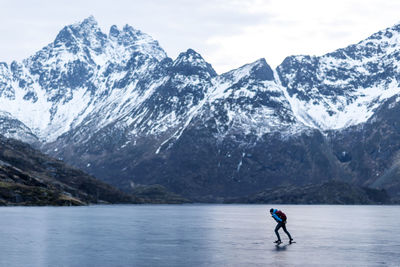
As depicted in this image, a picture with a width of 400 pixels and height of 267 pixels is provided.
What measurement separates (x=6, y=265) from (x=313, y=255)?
36.7 meters

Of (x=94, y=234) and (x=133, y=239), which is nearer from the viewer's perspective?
(x=133, y=239)

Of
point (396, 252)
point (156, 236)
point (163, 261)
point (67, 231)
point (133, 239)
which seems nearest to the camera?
point (163, 261)

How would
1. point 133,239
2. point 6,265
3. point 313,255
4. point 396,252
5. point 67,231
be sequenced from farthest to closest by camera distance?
point 67,231 → point 133,239 → point 396,252 → point 313,255 → point 6,265

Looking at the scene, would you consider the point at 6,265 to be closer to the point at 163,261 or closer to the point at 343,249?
the point at 163,261

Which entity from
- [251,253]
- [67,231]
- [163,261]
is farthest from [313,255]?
[67,231]

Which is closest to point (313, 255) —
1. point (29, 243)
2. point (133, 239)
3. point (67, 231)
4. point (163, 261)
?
point (163, 261)

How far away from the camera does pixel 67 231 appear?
397ft

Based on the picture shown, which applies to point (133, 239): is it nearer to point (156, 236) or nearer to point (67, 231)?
point (156, 236)

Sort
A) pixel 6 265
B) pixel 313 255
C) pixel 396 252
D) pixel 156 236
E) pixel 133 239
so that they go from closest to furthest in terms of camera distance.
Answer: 1. pixel 6 265
2. pixel 313 255
3. pixel 396 252
4. pixel 133 239
5. pixel 156 236

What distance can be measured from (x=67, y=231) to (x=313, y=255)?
2266 inches

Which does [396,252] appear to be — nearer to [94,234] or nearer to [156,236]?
[156,236]

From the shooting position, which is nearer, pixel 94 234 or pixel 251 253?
pixel 251 253

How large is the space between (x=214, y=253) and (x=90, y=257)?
1609 cm

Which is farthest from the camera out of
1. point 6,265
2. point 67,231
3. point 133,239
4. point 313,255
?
point 67,231
